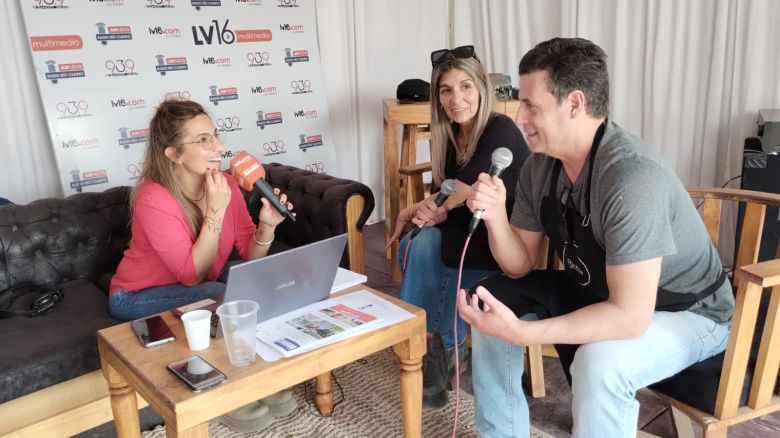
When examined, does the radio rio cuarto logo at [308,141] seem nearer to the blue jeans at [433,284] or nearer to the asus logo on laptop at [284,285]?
the blue jeans at [433,284]

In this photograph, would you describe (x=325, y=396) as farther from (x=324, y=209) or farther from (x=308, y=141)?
(x=308, y=141)

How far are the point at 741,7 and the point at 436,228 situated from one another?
214cm

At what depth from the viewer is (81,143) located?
10.6 ft

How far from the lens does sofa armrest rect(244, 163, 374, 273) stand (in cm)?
254

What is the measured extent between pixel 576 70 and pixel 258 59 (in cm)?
281

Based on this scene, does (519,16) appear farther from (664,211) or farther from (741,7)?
(664,211)

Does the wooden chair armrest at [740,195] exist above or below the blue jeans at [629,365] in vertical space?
above

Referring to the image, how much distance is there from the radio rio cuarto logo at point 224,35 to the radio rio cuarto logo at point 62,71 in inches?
26.6

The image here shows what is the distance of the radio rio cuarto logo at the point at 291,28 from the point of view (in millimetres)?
3945

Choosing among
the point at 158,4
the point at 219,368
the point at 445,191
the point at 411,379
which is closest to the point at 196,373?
the point at 219,368

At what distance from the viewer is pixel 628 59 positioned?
367 cm

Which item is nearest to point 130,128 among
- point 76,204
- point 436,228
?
point 76,204

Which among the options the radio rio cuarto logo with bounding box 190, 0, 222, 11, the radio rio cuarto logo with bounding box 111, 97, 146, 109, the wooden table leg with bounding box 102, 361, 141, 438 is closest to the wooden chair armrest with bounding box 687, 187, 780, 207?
the wooden table leg with bounding box 102, 361, 141, 438

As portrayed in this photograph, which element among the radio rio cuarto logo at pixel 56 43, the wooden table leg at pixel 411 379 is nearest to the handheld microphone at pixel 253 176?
the wooden table leg at pixel 411 379
